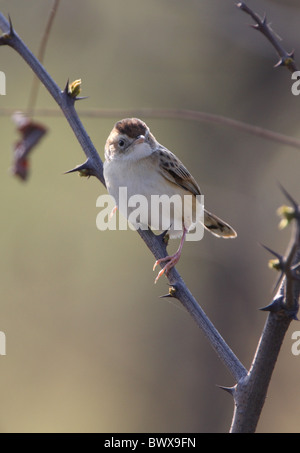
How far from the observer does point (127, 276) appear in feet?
35.0

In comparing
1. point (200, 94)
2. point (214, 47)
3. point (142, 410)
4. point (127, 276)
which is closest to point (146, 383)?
point (142, 410)

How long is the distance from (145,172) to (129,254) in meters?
5.87

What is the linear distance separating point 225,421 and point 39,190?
4.85m

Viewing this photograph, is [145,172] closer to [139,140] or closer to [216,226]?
[139,140]

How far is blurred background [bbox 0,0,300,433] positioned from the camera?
→ 357 inches

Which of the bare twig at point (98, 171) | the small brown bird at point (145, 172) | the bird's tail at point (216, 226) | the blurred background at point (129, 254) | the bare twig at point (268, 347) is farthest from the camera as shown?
the blurred background at point (129, 254)

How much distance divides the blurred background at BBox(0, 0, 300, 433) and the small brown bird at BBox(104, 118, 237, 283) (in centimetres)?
378

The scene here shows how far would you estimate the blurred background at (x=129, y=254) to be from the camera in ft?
29.7

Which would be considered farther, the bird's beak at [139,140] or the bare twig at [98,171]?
the bird's beak at [139,140]

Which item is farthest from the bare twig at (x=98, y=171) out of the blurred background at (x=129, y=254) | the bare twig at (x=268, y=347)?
the blurred background at (x=129, y=254)

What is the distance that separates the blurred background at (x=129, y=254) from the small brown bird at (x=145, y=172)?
3.78 metres

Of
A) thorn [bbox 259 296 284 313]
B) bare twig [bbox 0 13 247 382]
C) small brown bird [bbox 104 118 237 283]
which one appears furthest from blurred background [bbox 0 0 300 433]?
thorn [bbox 259 296 284 313]

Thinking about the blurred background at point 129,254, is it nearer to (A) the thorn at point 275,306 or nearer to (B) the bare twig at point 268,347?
(B) the bare twig at point 268,347

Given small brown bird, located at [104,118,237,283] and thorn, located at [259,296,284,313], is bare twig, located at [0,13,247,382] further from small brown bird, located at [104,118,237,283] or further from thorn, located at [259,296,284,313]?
small brown bird, located at [104,118,237,283]
